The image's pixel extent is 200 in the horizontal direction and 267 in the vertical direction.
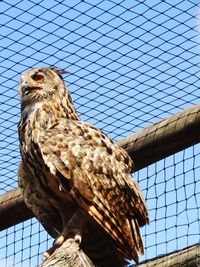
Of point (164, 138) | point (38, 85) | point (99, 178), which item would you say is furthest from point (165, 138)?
point (38, 85)

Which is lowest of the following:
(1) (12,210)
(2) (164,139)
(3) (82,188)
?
(1) (12,210)

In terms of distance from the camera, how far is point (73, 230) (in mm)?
3400

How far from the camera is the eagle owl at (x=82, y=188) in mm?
3418

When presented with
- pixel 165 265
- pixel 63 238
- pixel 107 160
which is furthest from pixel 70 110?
pixel 165 265

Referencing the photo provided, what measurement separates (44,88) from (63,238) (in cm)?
99

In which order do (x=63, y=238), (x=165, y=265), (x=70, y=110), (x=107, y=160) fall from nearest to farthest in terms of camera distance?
1. (x=165, y=265)
2. (x=63, y=238)
3. (x=107, y=160)
4. (x=70, y=110)

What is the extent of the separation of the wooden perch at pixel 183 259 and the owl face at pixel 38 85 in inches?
47.7

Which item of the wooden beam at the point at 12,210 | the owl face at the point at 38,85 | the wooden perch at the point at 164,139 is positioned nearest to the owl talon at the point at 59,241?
the wooden perch at the point at 164,139

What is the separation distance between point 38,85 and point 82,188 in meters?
0.81

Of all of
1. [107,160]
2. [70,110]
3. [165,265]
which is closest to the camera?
[165,265]

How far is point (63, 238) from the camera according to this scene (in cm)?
338

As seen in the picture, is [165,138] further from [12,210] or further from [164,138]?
[12,210]

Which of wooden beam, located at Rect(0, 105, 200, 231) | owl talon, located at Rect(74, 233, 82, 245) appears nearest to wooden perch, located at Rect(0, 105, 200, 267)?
wooden beam, located at Rect(0, 105, 200, 231)

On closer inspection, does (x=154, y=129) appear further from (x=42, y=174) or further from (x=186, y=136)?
(x=42, y=174)
